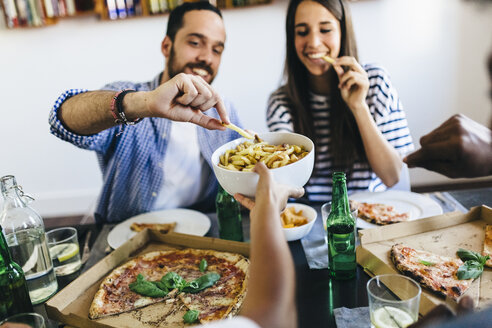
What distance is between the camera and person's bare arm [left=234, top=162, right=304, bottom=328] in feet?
2.39

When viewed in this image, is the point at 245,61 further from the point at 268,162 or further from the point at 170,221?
the point at 268,162

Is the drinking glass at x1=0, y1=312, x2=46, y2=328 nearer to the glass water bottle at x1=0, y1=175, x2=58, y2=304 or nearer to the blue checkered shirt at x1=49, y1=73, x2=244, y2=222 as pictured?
the glass water bottle at x1=0, y1=175, x2=58, y2=304

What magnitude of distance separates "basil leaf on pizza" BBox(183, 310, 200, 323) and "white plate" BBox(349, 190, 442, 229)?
28.7 inches

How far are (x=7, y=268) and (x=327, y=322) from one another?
0.91m

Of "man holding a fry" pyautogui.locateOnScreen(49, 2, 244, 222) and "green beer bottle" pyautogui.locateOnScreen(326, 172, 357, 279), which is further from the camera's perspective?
"man holding a fry" pyautogui.locateOnScreen(49, 2, 244, 222)

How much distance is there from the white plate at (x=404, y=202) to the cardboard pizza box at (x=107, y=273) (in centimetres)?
59

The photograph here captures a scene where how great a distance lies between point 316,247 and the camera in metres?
1.49

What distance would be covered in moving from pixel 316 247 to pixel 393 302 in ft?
1.78

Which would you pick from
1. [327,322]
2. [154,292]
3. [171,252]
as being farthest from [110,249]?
[327,322]

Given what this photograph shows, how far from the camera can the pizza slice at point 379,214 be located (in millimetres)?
1597

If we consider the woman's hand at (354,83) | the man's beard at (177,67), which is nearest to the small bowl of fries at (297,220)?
the woman's hand at (354,83)

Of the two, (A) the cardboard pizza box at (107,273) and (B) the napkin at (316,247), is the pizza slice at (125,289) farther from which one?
(B) the napkin at (316,247)

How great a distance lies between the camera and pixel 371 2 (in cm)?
390

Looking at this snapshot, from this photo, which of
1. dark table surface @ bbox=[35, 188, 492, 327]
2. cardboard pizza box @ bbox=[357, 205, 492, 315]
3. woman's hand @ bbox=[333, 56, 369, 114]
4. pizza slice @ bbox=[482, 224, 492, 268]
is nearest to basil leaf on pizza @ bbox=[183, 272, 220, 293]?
dark table surface @ bbox=[35, 188, 492, 327]
